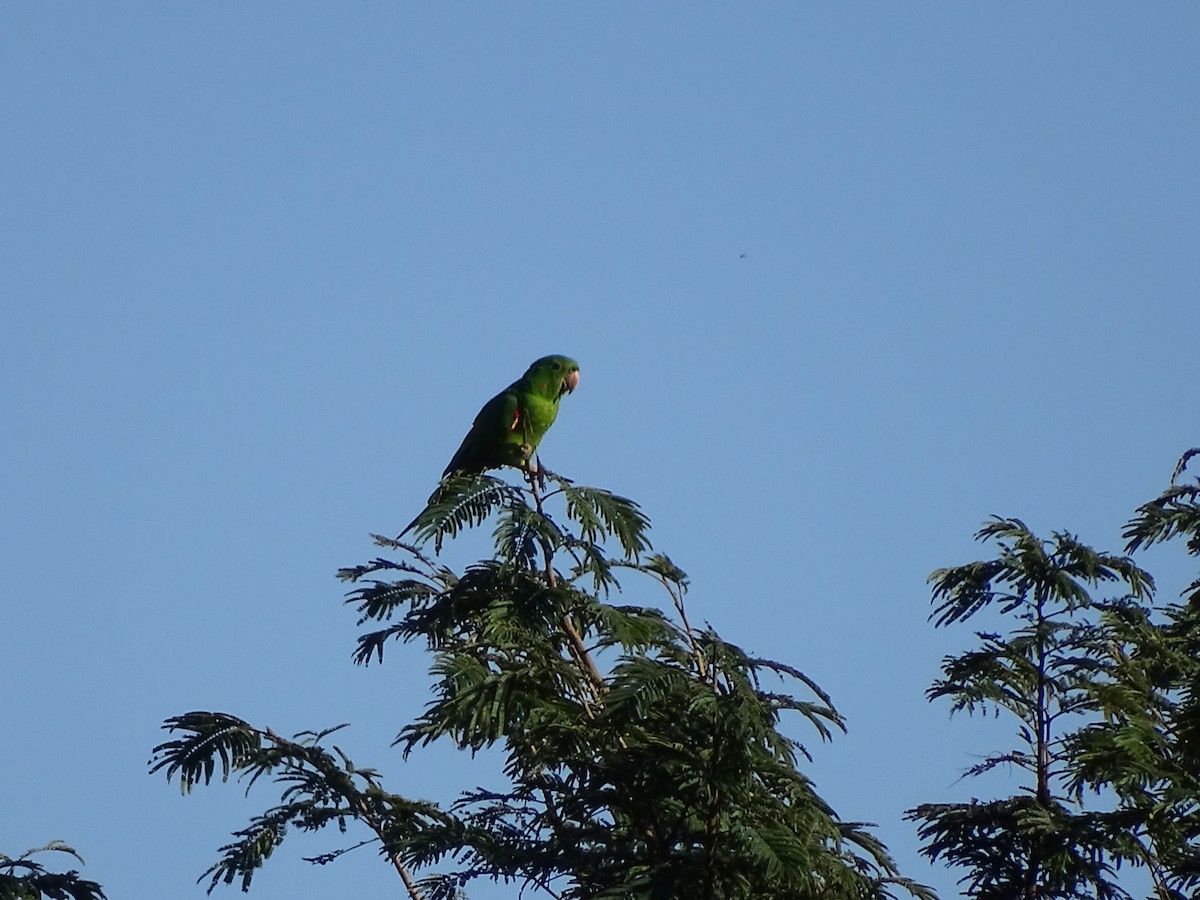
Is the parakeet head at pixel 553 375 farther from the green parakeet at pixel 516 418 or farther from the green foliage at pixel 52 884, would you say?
the green foliage at pixel 52 884

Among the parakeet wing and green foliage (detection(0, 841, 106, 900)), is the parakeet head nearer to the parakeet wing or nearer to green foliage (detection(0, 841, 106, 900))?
the parakeet wing

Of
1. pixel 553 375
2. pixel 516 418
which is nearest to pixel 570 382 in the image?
pixel 553 375

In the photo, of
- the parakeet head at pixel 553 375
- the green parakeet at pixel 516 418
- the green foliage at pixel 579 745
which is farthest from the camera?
the parakeet head at pixel 553 375

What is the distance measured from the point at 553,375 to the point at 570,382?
0.18 m

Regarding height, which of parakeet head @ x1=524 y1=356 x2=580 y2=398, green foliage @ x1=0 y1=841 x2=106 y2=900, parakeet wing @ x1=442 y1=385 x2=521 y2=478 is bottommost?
green foliage @ x1=0 y1=841 x2=106 y2=900

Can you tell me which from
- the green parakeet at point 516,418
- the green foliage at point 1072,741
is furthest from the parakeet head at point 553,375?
the green foliage at point 1072,741

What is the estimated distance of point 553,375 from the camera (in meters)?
8.55

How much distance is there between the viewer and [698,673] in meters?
4.37

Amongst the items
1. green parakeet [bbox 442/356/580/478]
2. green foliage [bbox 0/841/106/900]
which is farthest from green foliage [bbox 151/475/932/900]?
green parakeet [bbox 442/356/580/478]

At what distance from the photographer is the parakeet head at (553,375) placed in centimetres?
845

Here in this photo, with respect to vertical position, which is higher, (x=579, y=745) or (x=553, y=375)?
(x=553, y=375)

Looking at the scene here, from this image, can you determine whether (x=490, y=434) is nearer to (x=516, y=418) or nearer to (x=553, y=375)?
(x=516, y=418)

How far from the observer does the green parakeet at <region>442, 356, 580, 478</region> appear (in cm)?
788

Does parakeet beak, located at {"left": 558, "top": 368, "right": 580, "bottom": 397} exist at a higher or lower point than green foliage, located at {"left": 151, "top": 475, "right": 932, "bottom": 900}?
higher
